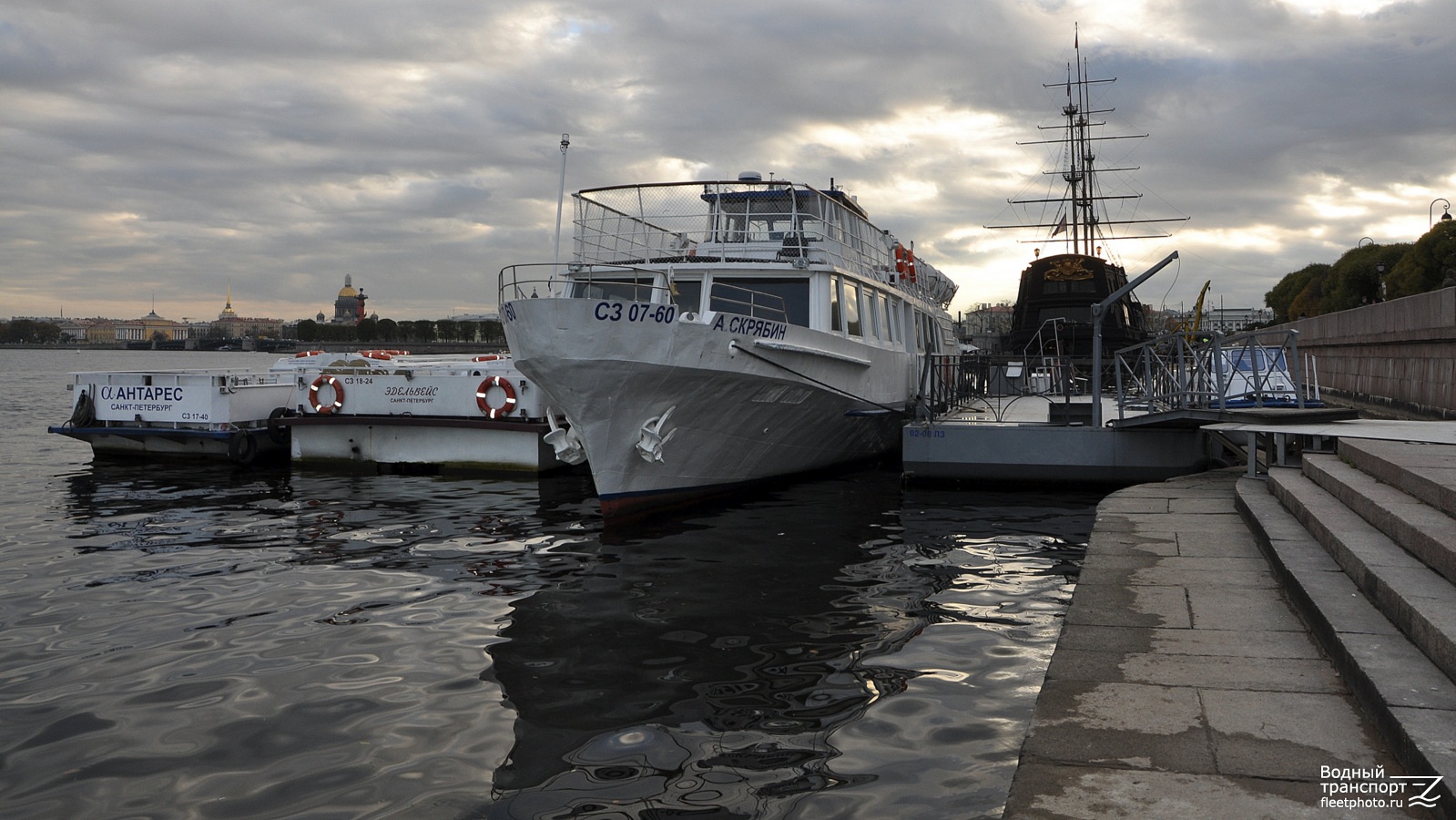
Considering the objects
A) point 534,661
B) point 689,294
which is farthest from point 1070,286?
point 534,661

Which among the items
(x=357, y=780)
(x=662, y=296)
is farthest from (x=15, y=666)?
(x=662, y=296)

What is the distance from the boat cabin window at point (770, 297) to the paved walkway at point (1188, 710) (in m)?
8.32

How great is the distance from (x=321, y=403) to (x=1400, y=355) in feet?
70.7

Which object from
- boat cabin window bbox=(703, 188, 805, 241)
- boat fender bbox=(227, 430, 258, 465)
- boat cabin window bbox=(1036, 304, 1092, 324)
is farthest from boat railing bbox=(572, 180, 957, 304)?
boat cabin window bbox=(1036, 304, 1092, 324)

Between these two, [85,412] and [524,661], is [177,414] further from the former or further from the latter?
[524,661]

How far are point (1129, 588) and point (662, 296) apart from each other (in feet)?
25.9

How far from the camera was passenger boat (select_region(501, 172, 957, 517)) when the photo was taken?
11.6m

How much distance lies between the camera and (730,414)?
13.2 metres

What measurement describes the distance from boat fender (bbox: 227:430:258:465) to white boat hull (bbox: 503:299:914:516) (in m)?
8.79

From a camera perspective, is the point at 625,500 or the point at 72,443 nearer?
the point at 625,500

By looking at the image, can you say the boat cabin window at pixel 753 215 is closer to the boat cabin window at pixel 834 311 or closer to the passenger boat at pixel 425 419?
the boat cabin window at pixel 834 311

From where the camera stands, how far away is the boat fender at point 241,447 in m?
18.3

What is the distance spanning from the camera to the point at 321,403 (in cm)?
1811

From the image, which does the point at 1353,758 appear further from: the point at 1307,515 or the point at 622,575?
the point at 622,575
